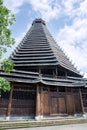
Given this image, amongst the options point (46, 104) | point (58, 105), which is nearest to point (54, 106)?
point (58, 105)

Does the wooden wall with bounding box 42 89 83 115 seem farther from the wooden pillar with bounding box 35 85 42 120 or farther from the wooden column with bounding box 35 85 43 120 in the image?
the wooden pillar with bounding box 35 85 42 120

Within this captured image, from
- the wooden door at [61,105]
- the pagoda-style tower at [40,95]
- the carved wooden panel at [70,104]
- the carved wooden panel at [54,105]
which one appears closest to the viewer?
the pagoda-style tower at [40,95]

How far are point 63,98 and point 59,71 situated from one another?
9286mm

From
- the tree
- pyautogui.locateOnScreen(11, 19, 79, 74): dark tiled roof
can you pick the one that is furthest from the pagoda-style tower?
the tree

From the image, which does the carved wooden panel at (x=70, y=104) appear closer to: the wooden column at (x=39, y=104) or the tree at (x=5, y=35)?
the wooden column at (x=39, y=104)

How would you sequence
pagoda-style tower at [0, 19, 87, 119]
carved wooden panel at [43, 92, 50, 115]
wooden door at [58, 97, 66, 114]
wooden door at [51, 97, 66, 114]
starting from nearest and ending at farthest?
pagoda-style tower at [0, 19, 87, 119] < carved wooden panel at [43, 92, 50, 115] < wooden door at [51, 97, 66, 114] < wooden door at [58, 97, 66, 114]

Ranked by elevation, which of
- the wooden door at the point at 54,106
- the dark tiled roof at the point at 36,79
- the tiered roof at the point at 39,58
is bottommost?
the wooden door at the point at 54,106

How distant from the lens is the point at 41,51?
30875 millimetres

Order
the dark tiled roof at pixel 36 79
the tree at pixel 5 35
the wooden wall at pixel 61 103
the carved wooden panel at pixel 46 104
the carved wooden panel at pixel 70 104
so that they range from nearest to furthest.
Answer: the tree at pixel 5 35 < the dark tiled roof at pixel 36 79 < the carved wooden panel at pixel 46 104 < the wooden wall at pixel 61 103 < the carved wooden panel at pixel 70 104

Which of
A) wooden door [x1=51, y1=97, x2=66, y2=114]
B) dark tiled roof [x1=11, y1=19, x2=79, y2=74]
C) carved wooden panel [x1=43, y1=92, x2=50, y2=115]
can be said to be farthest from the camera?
dark tiled roof [x1=11, y1=19, x2=79, y2=74]

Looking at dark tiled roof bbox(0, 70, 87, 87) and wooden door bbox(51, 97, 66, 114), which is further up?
dark tiled roof bbox(0, 70, 87, 87)

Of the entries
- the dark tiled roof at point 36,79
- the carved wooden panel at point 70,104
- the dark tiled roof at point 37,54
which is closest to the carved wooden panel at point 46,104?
the dark tiled roof at point 36,79

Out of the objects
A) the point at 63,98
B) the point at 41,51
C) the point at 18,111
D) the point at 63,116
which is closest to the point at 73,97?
the point at 63,98

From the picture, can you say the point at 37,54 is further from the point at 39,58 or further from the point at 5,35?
the point at 5,35
